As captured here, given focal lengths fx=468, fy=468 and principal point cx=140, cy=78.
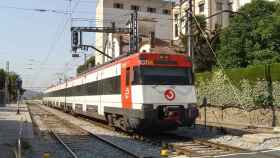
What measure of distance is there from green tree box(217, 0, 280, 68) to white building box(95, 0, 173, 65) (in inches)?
1445

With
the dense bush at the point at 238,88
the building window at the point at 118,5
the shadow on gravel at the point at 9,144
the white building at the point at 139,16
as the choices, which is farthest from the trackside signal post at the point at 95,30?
the building window at the point at 118,5

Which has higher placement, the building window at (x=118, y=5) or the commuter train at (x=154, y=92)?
the building window at (x=118, y=5)

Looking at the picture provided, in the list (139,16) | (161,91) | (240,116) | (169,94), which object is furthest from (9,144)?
(139,16)

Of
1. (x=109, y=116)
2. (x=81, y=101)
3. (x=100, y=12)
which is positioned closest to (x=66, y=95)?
(x=81, y=101)

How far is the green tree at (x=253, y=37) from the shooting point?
31.5 m

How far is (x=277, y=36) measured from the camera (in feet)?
103

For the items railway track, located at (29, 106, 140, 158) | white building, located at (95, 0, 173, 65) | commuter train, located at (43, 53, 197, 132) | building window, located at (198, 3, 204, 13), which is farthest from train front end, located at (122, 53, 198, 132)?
white building, located at (95, 0, 173, 65)

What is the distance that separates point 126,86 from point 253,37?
18536mm

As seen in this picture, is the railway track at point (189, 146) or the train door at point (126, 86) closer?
the railway track at point (189, 146)

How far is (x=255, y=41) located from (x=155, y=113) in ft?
64.2

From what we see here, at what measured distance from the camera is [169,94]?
1661 cm

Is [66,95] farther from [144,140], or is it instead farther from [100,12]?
[100,12]

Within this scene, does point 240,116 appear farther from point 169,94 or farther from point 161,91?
point 161,91

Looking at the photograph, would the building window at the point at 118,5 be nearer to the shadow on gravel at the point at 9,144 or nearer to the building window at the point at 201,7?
the building window at the point at 201,7
